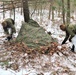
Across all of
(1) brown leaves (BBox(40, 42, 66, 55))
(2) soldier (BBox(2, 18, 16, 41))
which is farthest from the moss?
(2) soldier (BBox(2, 18, 16, 41))

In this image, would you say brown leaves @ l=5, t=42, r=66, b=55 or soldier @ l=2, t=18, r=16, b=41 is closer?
brown leaves @ l=5, t=42, r=66, b=55

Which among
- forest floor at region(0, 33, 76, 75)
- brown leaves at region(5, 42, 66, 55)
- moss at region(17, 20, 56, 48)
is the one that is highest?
moss at region(17, 20, 56, 48)

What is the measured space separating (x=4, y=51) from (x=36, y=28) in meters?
2.11

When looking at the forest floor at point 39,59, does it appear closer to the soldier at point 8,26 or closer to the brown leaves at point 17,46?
the brown leaves at point 17,46

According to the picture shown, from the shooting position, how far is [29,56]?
8016 mm

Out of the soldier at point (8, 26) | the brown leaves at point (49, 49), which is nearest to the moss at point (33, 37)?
the brown leaves at point (49, 49)

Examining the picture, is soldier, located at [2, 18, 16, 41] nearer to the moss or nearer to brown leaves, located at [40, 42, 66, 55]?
the moss

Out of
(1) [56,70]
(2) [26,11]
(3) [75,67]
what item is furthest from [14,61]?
(2) [26,11]

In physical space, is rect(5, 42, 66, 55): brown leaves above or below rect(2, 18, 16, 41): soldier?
below

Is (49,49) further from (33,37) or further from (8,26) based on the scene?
(8,26)

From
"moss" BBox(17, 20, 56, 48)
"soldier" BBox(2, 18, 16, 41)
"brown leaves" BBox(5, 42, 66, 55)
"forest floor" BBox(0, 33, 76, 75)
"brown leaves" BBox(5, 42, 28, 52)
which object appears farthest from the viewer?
"soldier" BBox(2, 18, 16, 41)

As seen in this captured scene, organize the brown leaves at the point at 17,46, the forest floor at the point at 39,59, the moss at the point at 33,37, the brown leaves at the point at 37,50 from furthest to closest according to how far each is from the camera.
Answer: the moss at the point at 33,37 < the brown leaves at the point at 17,46 < the brown leaves at the point at 37,50 < the forest floor at the point at 39,59

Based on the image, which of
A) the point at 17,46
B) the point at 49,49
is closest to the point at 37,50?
the point at 49,49

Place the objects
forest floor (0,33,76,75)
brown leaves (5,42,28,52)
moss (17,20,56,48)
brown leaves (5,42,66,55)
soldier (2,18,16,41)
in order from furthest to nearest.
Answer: soldier (2,18,16,41) → moss (17,20,56,48) → brown leaves (5,42,28,52) → brown leaves (5,42,66,55) → forest floor (0,33,76,75)
